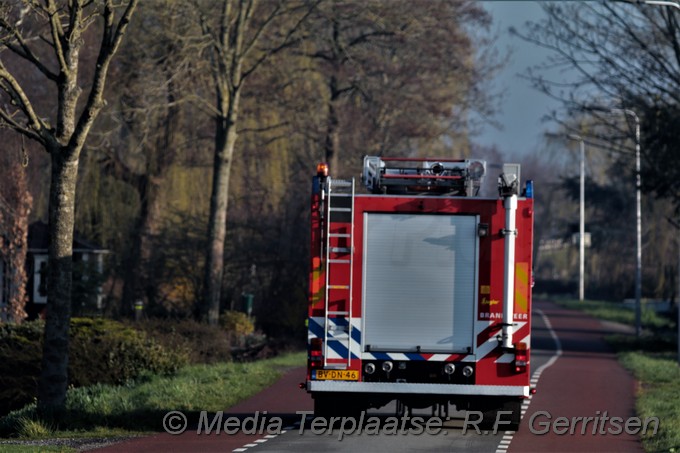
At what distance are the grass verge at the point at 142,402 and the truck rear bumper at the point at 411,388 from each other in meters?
3.39

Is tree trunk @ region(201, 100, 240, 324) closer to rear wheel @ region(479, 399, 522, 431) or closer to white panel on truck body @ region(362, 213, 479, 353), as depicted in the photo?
rear wheel @ region(479, 399, 522, 431)

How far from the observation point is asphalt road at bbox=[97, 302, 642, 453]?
14.1m

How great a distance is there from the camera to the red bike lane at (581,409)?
49.3 ft

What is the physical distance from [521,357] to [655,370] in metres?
15.4

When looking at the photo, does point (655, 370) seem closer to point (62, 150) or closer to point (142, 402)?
point (142, 402)

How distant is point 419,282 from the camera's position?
1435 centimetres

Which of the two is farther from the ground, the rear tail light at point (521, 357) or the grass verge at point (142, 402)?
the rear tail light at point (521, 357)

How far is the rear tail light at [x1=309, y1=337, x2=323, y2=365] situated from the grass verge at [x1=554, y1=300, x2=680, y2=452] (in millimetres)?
4233

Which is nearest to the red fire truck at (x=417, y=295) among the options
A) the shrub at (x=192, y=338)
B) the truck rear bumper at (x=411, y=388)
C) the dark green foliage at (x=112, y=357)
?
the truck rear bumper at (x=411, y=388)

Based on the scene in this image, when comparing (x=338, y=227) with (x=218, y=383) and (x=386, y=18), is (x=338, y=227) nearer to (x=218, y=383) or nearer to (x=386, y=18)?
(x=218, y=383)

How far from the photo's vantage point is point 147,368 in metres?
24.6

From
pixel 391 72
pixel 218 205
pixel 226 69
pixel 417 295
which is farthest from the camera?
pixel 391 72

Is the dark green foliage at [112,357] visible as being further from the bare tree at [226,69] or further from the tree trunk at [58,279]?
the bare tree at [226,69]

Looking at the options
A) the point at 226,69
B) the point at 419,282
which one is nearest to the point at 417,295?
the point at 419,282
